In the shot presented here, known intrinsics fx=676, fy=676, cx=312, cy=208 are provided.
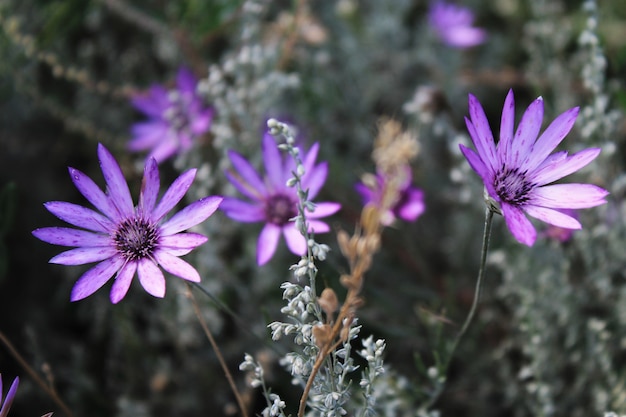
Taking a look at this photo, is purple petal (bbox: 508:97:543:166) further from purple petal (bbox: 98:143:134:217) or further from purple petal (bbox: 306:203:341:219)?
purple petal (bbox: 98:143:134:217)

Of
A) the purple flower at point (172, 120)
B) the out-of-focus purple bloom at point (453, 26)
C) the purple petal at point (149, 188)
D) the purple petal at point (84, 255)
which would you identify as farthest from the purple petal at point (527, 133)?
the out-of-focus purple bloom at point (453, 26)

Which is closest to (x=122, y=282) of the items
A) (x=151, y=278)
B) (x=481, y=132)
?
(x=151, y=278)

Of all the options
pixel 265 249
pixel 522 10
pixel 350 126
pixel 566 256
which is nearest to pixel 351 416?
pixel 265 249

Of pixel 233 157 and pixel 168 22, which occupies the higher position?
pixel 168 22

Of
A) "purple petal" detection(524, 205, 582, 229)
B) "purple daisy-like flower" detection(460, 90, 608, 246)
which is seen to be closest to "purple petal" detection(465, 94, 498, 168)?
"purple daisy-like flower" detection(460, 90, 608, 246)

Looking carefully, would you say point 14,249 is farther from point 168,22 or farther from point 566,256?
point 566,256

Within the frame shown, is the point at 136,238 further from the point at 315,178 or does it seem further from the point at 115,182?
the point at 315,178

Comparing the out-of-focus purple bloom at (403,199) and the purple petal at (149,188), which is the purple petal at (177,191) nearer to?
the purple petal at (149,188)
